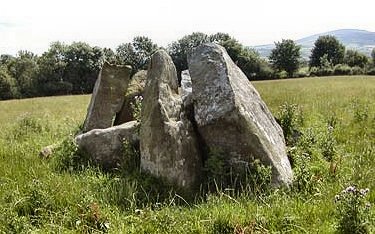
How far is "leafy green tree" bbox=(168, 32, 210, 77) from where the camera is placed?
328 ft

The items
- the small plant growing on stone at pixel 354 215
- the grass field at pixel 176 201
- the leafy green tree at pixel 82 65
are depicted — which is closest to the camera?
the small plant growing on stone at pixel 354 215

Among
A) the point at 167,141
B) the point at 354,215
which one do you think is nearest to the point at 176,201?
the point at 167,141

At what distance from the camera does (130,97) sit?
12.5 meters

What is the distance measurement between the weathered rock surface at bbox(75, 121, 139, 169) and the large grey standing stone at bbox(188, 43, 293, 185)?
5.52ft

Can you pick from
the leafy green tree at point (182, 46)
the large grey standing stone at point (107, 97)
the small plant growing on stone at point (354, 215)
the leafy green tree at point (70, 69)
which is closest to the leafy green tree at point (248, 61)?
the leafy green tree at point (182, 46)

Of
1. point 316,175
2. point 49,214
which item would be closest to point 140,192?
point 49,214

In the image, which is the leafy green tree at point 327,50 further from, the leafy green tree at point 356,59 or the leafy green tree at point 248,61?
the leafy green tree at point 248,61

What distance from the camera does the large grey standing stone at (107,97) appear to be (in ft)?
38.8

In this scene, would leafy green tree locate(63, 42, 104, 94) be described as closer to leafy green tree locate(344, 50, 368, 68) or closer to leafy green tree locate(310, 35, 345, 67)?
leafy green tree locate(310, 35, 345, 67)

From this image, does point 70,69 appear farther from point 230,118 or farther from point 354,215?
point 354,215

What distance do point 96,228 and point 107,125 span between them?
565 cm

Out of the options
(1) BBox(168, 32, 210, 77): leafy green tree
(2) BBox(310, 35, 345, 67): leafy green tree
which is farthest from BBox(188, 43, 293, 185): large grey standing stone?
(2) BBox(310, 35, 345, 67): leafy green tree

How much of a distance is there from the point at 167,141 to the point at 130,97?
16.2ft

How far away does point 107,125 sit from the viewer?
11.7m
